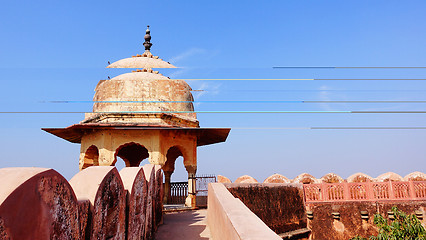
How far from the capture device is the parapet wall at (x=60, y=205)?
55.6 inches

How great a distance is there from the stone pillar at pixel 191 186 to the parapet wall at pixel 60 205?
393 inches

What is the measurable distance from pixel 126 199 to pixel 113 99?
34.2ft

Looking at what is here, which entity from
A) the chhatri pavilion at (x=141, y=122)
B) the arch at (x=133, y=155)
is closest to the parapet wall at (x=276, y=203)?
the chhatri pavilion at (x=141, y=122)

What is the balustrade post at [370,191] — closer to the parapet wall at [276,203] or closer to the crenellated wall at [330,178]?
the parapet wall at [276,203]

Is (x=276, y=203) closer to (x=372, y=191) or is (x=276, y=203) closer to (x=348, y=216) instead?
(x=348, y=216)

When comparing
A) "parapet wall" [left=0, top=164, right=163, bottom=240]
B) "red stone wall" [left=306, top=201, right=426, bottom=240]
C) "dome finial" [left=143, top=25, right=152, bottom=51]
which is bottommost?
"red stone wall" [left=306, top=201, right=426, bottom=240]

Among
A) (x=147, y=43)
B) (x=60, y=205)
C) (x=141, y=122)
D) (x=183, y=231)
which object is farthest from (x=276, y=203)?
(x=147, y=43)

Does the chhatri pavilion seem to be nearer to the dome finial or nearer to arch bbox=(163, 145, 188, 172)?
the dome finial

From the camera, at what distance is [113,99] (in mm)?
13367

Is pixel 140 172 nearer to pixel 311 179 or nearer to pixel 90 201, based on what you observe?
pixel 90 201

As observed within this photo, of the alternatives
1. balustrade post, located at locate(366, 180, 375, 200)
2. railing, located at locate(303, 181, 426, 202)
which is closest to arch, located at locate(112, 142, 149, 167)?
railing, located at locate(303, 181, 426, 202)

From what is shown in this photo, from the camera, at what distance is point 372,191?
43.1 ft

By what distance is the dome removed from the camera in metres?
13.1

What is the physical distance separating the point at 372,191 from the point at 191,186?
786 centimetres
